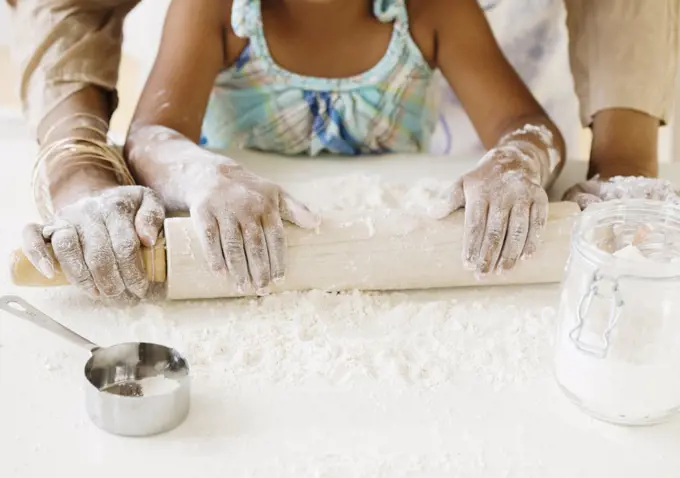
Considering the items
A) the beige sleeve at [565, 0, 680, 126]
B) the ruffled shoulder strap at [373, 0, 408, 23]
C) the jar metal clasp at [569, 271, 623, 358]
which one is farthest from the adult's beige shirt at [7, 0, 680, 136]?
the jar metal clasp at [569, 271, 623, 358]

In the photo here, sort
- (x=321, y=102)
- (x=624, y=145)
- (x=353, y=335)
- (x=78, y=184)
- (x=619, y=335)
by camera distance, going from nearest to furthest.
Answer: (x=619, y=335), (x=353, y=335), (x=78, y=184), (x=624, y=145), (x=321, y=102)

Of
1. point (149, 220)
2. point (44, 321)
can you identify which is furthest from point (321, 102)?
point (44, 321)

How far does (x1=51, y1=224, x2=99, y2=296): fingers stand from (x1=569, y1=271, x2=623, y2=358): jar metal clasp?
433 mm

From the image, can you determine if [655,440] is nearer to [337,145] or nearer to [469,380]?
[469,380]

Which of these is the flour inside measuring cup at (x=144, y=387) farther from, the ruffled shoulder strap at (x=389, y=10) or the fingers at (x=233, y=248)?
the ruffled shoulder strap at (x=389, y=10)

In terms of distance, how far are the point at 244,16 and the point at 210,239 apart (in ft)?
1.28

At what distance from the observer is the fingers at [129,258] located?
0.82 metres

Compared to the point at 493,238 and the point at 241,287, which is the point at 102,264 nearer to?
the point at 241,287

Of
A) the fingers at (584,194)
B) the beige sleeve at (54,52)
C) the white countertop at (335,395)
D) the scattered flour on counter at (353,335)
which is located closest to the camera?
the white countertop at (335,395)

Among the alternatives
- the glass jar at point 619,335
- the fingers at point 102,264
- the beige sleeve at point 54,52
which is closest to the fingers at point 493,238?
the glass jar at point 619,335

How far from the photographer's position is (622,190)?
962 millimetres

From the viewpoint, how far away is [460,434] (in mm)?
686

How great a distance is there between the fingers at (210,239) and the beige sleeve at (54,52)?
0.34 m

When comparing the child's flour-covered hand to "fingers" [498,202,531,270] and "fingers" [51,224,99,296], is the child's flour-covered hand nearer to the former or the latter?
"fingers" [51,224,99,296]
